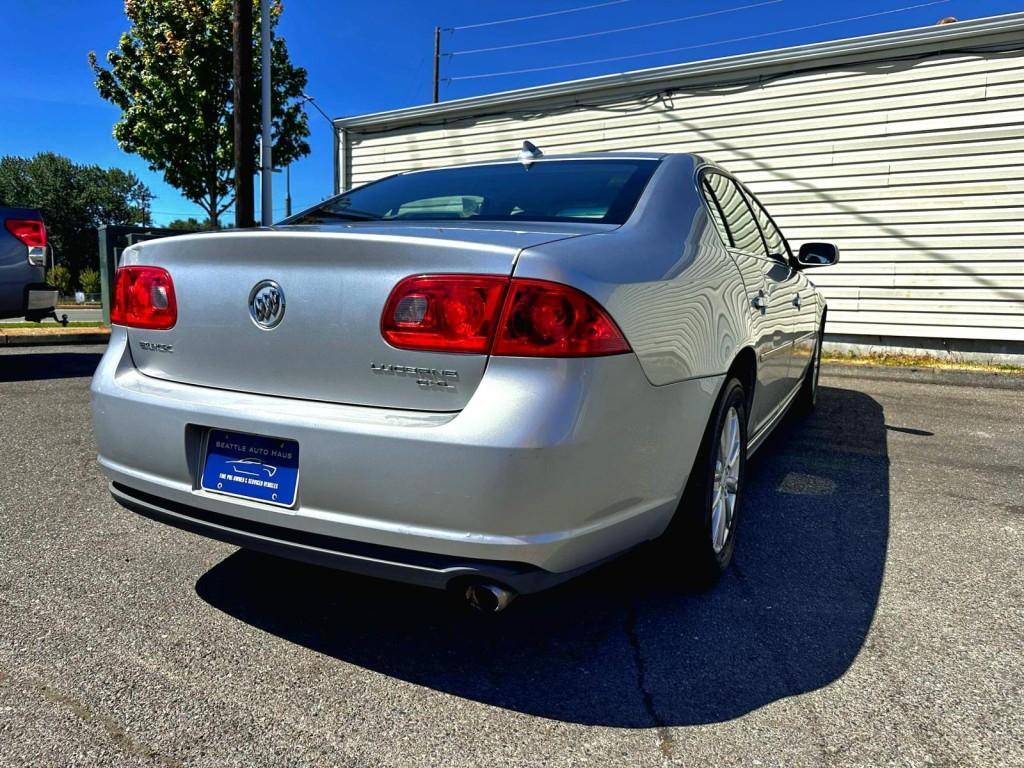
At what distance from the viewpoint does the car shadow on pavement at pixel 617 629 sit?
198 cm

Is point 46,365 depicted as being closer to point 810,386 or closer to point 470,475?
point 810,386

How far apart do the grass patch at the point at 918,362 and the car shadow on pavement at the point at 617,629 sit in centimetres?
574

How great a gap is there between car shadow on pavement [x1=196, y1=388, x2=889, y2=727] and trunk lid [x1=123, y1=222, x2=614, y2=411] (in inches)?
30.5

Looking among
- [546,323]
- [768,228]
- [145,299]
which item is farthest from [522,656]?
[768,228]

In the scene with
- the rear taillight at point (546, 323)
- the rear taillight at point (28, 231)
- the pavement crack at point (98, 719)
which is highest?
the rear taillight at point (28, 231)

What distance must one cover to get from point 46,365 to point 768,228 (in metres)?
6.79

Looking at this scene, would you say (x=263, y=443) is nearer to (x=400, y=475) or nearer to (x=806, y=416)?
(x=400, y=475)

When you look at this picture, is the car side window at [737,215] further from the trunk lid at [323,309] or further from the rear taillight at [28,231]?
the rear taillight at [28,231]

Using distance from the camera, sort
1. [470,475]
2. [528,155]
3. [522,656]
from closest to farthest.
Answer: [470,475] → [522,656] → [528,155]

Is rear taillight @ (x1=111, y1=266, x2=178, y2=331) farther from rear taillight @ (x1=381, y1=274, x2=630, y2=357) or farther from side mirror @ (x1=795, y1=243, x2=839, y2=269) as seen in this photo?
side mirror @ (x1=795, y1=243, x2=839, y2=269)

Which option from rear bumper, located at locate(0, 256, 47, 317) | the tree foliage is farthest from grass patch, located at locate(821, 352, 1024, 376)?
the tree foliage

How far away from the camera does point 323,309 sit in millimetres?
1934

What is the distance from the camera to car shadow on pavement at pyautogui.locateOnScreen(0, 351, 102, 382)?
6.68 metres

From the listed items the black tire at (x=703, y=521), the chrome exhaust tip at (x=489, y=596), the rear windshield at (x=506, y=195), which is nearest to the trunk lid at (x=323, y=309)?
the rear windshield at (x=506, y=195)
